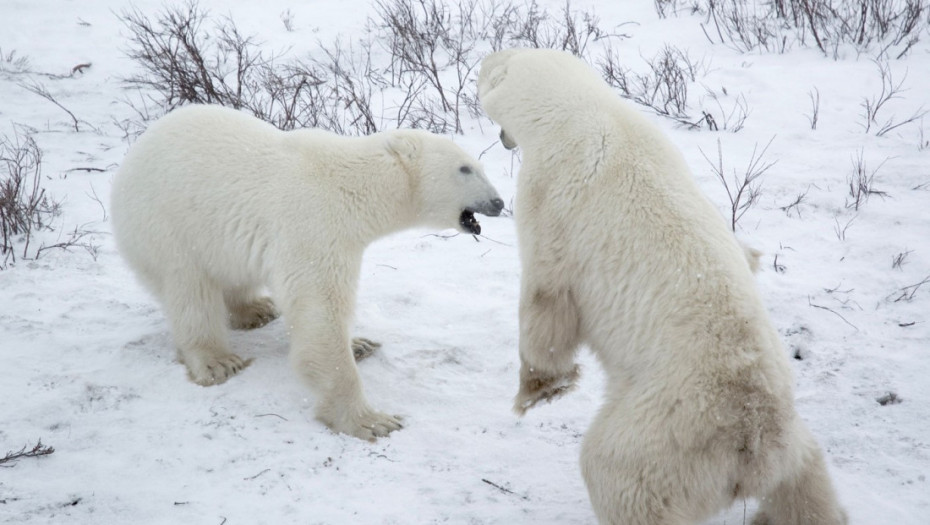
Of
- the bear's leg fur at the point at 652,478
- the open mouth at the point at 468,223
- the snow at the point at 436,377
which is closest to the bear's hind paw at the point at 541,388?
the snow at the point at 436,377

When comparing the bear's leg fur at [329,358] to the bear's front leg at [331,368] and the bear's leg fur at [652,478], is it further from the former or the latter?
the bear's leg fur at [652,478]

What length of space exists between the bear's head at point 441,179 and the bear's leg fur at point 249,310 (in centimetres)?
100

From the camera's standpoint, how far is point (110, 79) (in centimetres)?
779

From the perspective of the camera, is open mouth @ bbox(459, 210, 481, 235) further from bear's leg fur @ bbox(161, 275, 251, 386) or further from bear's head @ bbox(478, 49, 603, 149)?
bear's leg fur @ bbox(161, 275, 251, 386)

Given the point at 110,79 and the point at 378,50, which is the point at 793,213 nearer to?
the point at 378,50

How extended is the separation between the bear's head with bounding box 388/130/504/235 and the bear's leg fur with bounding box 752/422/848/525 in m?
1.82

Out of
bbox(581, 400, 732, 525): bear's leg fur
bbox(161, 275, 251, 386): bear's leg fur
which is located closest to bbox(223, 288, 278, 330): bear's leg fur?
bbox(161, 275, 251, 386): bear's leg fur

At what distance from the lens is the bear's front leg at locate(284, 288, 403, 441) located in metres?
3.23

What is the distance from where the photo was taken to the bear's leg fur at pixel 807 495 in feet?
7.40

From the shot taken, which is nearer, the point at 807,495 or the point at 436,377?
the point at 807,495

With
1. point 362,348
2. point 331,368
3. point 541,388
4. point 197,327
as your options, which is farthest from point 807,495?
point 197,327

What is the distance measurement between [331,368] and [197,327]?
0.73 m

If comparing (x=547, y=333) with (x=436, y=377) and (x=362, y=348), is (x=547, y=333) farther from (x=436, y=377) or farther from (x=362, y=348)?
(x=362, y=348)

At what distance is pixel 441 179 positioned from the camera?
11.8 feet
